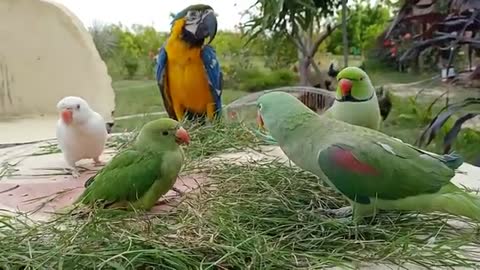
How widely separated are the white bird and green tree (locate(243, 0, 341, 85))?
841 mm

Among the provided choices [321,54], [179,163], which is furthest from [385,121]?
[179,163]

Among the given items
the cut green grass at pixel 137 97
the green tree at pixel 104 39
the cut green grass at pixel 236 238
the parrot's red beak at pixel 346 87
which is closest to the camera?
the cut green grass at pixel 236 238

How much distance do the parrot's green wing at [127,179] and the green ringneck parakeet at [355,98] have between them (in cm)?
30

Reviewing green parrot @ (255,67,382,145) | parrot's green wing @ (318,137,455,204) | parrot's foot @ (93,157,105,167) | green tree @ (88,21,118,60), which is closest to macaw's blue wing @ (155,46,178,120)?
parrot's foot @ (93,157,105,167)

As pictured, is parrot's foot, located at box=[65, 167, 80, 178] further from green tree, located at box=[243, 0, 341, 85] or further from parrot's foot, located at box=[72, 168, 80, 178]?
green tree, located at box=[243, 0, 341, 85]

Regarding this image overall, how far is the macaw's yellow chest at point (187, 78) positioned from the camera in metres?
1.14

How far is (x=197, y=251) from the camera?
0.52 m

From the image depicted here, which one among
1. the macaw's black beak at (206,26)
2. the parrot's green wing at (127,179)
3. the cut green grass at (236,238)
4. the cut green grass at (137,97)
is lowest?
the cut green grass at (137,97)

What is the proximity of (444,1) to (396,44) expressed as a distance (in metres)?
0.29

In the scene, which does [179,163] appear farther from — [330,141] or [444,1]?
[444,1]

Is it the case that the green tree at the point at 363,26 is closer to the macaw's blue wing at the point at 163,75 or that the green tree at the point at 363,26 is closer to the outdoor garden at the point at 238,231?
the outdoor garden at the point at 238,231

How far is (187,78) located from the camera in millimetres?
1155

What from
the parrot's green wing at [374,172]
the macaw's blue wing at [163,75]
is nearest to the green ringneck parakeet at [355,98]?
the parrot's green wing at [374,172]

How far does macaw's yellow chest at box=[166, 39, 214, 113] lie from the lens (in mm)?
1143
